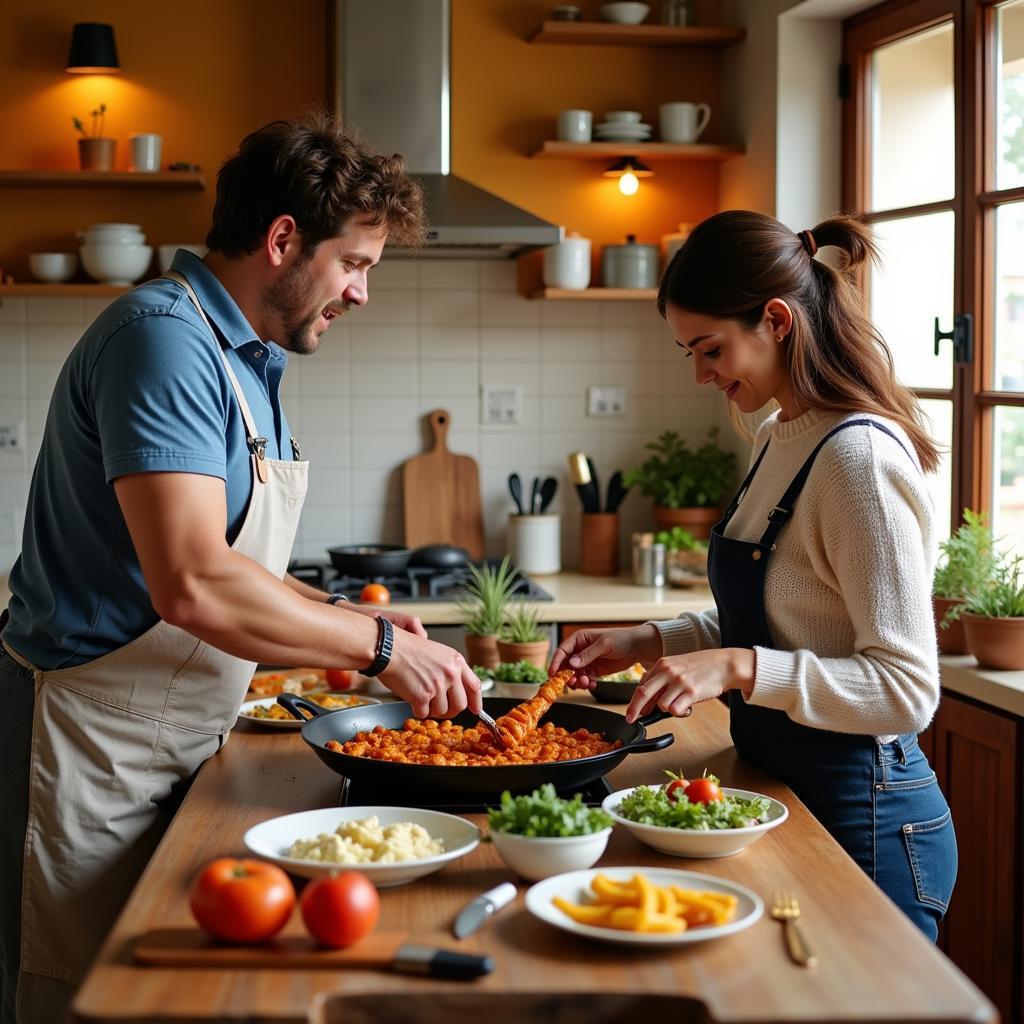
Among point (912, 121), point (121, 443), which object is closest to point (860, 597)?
point (121, 443)

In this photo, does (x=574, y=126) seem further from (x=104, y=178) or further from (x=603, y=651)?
(x=603, y=651)

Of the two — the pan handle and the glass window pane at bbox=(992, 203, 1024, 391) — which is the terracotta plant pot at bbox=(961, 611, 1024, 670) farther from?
the pan handle

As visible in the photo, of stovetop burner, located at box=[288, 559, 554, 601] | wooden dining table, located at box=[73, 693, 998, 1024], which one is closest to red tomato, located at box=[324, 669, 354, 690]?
wooden dining table, located at box=[73, 693, 998, 1024]

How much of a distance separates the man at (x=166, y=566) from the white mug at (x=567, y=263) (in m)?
2.05

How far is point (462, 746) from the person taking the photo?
1951 mm

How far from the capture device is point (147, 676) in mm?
1949

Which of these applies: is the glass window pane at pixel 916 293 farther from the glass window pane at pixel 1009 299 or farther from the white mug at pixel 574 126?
the white mug at pixel 574 126

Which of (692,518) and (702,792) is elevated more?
(692,518)

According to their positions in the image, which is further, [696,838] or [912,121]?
[912,121]

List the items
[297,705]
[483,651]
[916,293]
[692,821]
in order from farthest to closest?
[916,293] < [483,651] < [297,705] < [692,821]

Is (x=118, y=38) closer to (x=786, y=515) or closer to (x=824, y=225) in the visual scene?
(x=824, y=225)

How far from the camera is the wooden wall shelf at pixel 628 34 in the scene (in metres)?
4.07

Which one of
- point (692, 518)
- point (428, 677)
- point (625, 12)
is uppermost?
point (625, 12)

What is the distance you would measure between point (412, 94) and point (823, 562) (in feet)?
8.48
